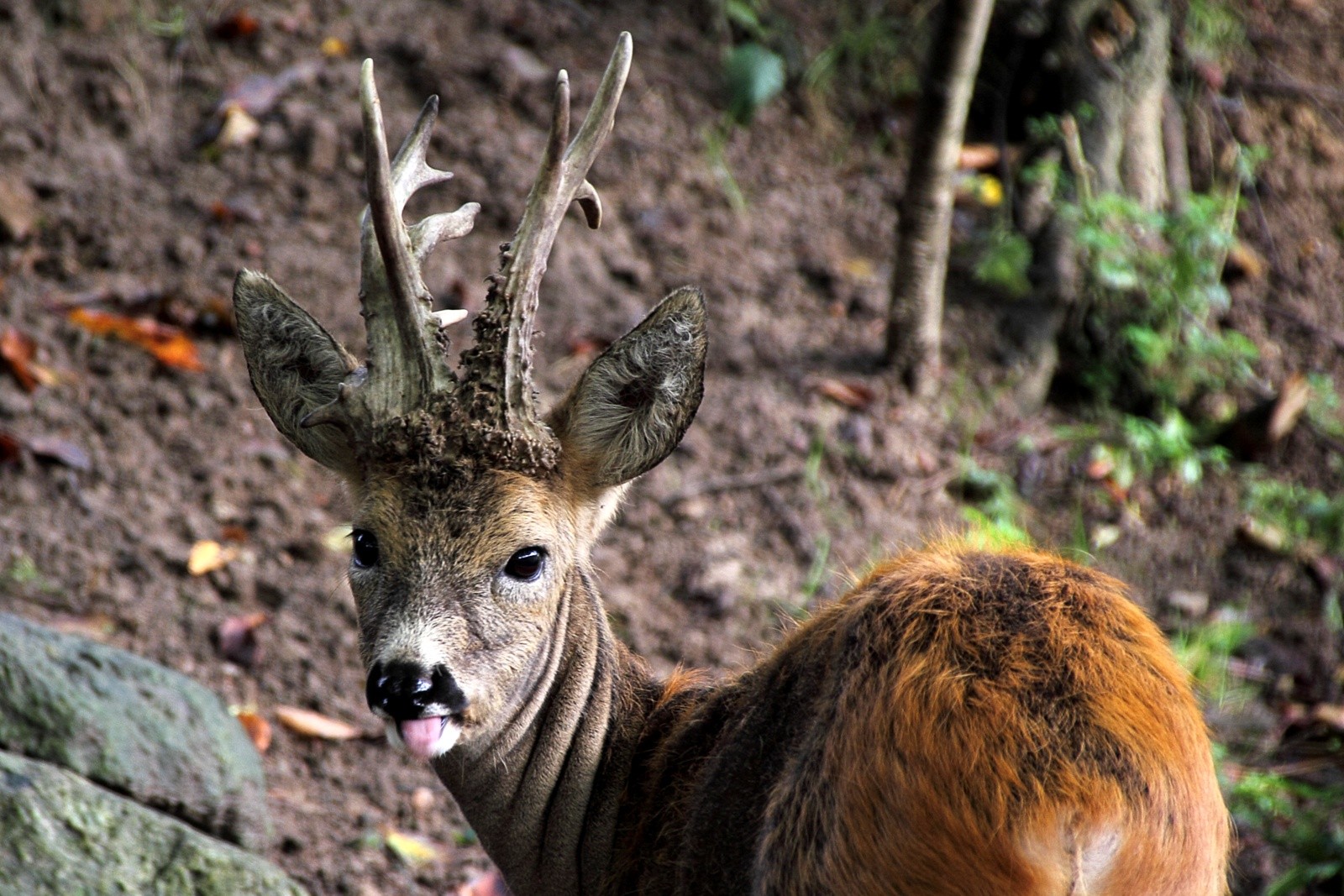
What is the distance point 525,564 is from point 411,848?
5.86 feet

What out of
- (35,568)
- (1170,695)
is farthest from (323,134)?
(1170,695)

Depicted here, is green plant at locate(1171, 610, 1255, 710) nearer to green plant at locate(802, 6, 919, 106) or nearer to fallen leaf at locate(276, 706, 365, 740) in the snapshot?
fallen leaf at locate(276, 706, 365, 740)

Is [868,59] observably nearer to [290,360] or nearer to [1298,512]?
[1298,512]

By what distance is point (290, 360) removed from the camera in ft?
13.2

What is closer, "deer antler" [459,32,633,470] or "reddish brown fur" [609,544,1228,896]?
"reddish brown fur" [609,544,1228,896]

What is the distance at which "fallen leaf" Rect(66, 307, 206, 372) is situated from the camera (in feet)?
20.8

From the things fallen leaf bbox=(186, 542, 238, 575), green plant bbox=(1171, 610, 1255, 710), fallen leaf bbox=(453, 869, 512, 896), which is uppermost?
fallen leaf bbox=(186, 542, 238, 575)

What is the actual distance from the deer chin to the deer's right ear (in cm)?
85

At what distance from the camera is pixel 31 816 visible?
12.6 ft

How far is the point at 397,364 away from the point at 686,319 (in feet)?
2.42

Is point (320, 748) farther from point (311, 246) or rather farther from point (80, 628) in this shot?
point (311, 246)

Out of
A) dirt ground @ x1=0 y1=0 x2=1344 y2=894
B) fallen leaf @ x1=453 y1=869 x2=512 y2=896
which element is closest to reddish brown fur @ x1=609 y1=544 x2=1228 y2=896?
fallen leaf @ x1=453 y1=869 x2=512 y2=896

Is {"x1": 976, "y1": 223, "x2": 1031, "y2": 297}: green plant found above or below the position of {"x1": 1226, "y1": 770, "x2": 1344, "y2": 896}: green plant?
above

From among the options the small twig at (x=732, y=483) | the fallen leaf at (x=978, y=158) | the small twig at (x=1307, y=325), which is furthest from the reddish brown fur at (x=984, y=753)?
the fallen leaf at (x=978, y=158)
